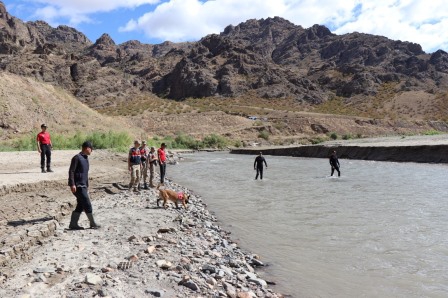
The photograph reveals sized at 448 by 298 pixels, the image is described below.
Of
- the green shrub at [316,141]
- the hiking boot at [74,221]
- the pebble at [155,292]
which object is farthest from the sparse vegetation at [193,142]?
the pebble at [155,292]

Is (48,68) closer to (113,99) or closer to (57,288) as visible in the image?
(113,99)

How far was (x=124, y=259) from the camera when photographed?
7414 mm

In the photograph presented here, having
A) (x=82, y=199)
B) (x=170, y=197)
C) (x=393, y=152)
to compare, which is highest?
(x=393, y=152)

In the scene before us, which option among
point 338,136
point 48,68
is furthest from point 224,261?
point 48,68

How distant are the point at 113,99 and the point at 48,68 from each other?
20.6 metres

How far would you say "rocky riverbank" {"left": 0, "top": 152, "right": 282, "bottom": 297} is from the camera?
19.8ft

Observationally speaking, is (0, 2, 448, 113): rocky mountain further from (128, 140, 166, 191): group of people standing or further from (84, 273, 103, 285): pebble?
(84, 273, 103, 285): pebble

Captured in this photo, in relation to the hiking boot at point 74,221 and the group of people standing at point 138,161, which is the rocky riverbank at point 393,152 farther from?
the hiking boot at point 74,221

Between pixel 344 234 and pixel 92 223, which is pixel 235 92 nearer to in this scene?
pixel 344 234

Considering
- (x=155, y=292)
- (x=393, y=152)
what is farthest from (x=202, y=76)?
(x=155, y=292)

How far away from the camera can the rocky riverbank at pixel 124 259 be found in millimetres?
6043

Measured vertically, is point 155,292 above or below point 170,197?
below

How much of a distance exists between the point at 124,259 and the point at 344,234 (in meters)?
6.34

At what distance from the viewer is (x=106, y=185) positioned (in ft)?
57.1
